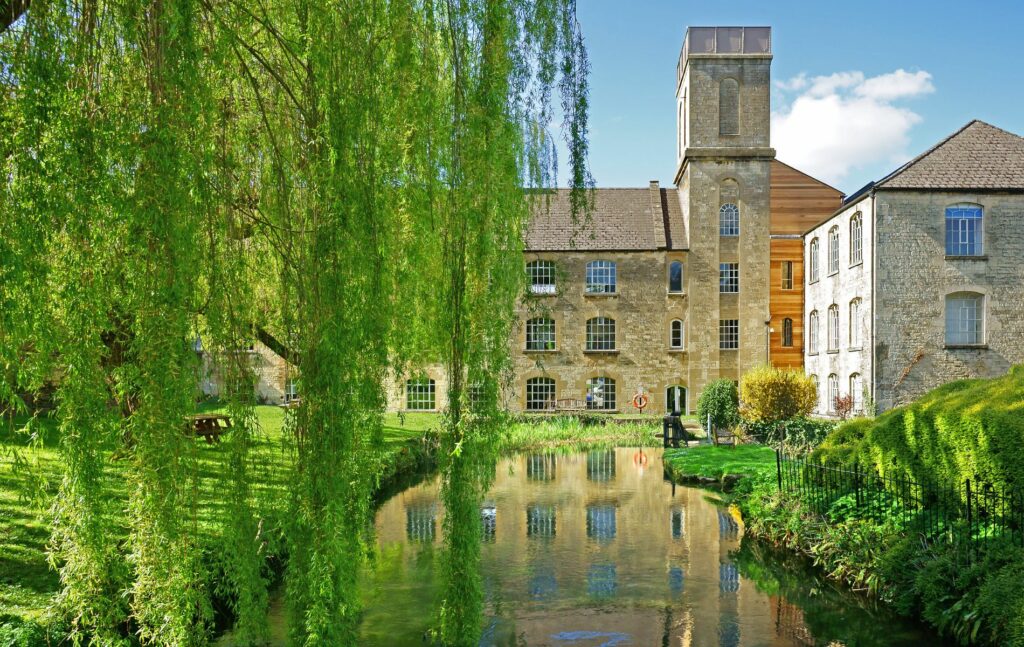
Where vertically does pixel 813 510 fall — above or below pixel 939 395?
below

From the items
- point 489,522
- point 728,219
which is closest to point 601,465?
point 489,522

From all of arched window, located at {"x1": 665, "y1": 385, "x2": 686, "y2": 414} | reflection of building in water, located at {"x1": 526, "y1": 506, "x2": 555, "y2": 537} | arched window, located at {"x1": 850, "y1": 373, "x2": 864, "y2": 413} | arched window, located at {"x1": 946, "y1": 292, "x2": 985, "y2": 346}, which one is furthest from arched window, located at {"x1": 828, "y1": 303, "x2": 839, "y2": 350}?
reflection of building in water, located at {"x1": 526, "y1": 506, "x2": 555, "y2": 537}

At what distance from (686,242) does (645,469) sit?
14.3 m

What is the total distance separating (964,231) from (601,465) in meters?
12.6

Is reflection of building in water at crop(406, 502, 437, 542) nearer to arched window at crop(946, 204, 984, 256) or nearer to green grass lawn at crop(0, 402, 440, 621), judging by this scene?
green grass lawn at crop(0, 402, 440, 621)

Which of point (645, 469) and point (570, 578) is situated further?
point (645, 469)

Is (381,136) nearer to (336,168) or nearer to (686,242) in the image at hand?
(336,168)

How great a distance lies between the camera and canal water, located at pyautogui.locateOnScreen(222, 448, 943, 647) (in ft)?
25.6

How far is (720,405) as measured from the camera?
25.1m

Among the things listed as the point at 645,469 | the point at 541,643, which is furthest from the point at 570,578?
the point at 645,469

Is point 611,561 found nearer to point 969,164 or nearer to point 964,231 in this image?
point 964,231

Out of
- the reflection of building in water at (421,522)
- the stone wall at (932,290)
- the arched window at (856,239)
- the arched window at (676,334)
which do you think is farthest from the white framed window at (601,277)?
the reflection of building in water at (421,522)

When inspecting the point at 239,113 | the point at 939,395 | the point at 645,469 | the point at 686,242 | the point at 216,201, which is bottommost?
the point at 645,469

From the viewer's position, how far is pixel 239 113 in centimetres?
611
